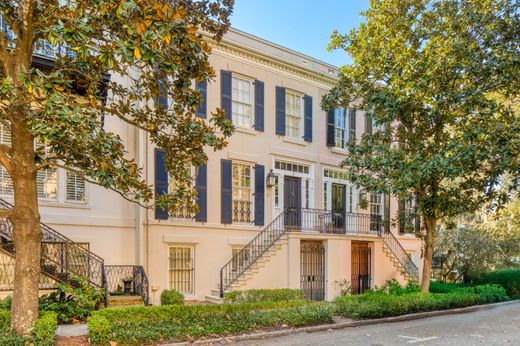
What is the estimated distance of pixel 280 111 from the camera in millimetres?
16391

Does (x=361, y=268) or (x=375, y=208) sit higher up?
(x=375, y=208)

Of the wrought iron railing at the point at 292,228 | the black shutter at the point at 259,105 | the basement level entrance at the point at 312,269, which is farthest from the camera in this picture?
the black shutter at the point at 259,105

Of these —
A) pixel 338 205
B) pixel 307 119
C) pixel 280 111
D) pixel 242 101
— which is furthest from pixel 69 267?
pixel 338 205

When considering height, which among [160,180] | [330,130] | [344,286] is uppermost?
[330,130]

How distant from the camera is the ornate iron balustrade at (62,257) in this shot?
33.7ft

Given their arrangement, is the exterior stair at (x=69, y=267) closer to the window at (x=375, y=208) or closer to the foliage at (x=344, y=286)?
the foliage at (x=344, y=286)

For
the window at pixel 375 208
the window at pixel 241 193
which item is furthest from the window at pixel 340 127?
the window at pixel 241 193

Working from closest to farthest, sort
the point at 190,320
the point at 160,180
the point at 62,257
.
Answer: the point at 190,320 < the point at 62,257 < the point at 160,180

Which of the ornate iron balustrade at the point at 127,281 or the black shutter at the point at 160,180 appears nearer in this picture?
the ornate iron balustrade at the point at 127,281

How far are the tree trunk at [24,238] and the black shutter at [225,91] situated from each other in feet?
26.3

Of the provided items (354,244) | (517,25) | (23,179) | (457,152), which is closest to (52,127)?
(23,179)

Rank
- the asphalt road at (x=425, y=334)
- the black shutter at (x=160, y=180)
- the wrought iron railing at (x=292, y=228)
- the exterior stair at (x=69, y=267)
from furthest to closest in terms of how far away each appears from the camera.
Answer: the wrought iron railing at (x=292, y=228)
the black shutter at (x=160, y=180)
the exterior stair at (x=69, y=267)
the asphalt road at (x=425, y=334)

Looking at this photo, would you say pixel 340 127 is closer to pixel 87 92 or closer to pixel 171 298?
pixel 171 298

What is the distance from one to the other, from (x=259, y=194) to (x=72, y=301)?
7.64 metres
